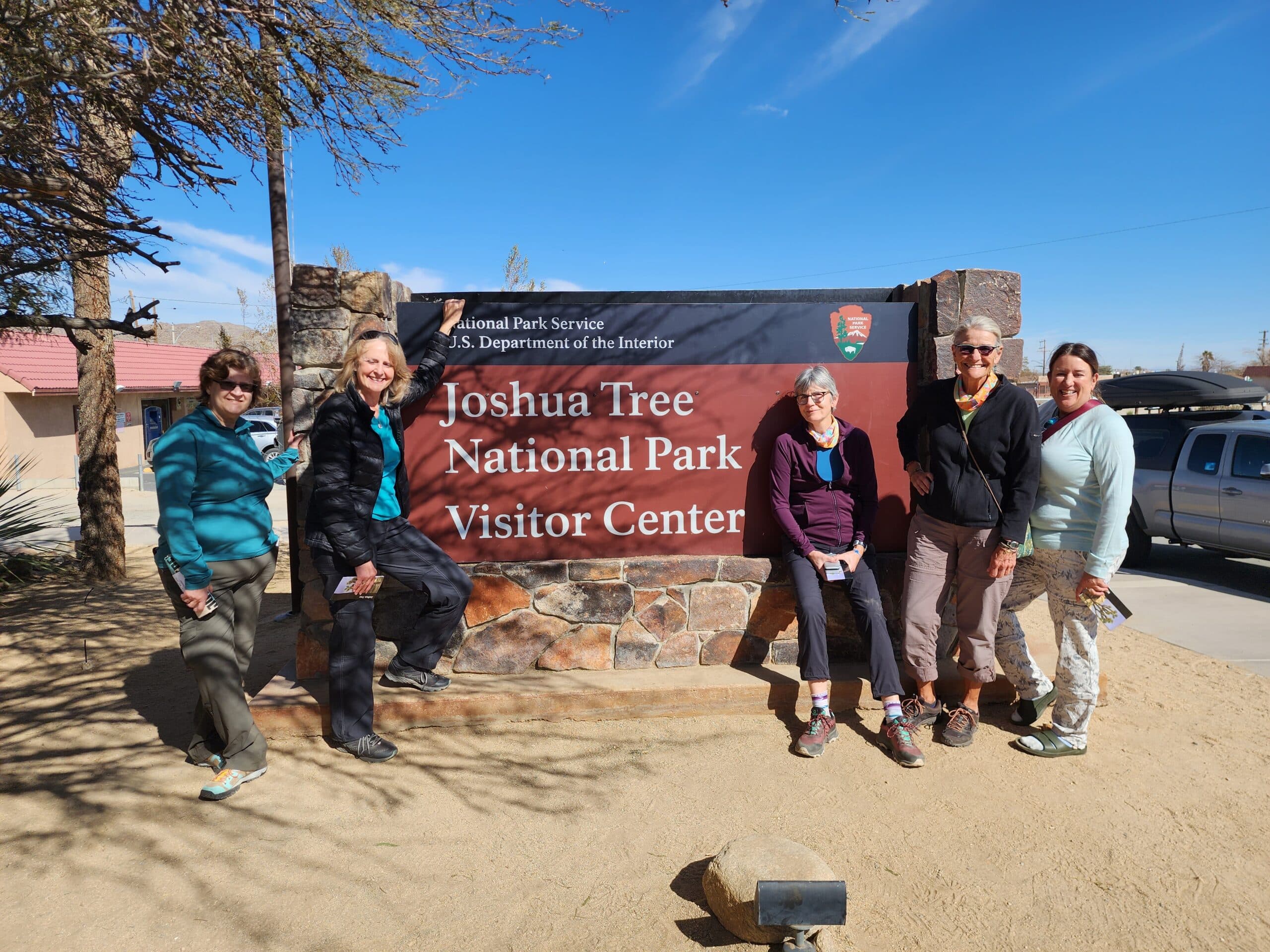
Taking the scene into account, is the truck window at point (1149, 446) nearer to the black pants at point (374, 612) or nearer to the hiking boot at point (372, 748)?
the black pants at point (374, 612)

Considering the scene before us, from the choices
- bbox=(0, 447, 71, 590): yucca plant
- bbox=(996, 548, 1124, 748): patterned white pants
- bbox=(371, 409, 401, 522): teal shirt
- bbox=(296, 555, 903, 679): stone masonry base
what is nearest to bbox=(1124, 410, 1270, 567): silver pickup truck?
bbox=(996, 548, 1124, 748): patterned white pants

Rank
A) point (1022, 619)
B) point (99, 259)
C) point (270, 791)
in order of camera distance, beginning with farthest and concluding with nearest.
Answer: point (99, 259)
point (1022, 619)
point (270, 791)

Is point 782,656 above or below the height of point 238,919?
above

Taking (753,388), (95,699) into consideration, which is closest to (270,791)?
(95,699)

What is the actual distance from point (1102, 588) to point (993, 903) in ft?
4.66

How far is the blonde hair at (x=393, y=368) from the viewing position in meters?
3.28

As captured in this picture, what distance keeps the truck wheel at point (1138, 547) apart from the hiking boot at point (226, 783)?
863cm

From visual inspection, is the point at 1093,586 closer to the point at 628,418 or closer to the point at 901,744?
the point at 901,744

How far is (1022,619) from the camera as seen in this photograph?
5922 mm

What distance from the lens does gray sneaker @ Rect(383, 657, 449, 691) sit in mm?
3676

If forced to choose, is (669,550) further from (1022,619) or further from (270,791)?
(1022,619)

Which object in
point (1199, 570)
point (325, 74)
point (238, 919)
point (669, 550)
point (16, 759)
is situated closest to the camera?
point (238, 919)

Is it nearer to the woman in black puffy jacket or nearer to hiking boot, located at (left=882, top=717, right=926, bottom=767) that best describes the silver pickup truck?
Answer: hiking boot, located at (left=882, top=717, right=926, bottom=767)

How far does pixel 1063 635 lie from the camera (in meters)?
3.37
